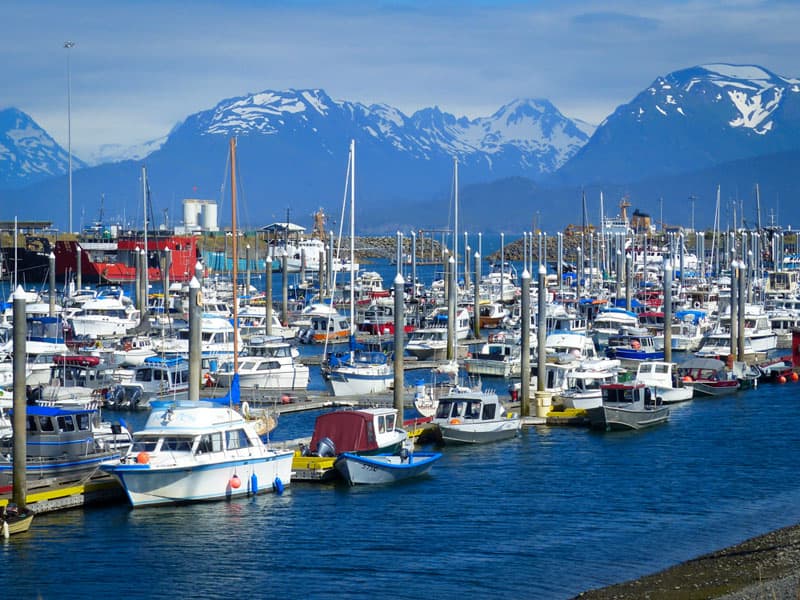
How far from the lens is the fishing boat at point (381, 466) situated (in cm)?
3256

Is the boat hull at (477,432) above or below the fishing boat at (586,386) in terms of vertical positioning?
below

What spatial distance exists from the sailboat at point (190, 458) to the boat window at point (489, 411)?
9.29m

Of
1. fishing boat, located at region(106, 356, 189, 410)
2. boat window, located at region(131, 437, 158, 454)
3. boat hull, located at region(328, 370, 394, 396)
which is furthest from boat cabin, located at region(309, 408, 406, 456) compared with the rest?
boat hull, located at region(328, 370, 394, 396)

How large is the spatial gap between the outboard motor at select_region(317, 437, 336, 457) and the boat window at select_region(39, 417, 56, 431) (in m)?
6.34

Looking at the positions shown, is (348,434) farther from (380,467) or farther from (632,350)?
(632,350)

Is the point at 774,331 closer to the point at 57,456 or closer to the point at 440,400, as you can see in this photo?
the point at 440,400

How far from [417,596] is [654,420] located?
19830 millimetres

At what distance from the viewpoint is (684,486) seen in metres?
34.4

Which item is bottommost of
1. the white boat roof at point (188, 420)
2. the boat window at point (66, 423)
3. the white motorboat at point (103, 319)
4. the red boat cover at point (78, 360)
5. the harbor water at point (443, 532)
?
the harbor water at point (443, 532)

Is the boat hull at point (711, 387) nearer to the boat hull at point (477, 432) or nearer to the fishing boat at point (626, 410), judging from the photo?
the fishing boat at point (626, 410)

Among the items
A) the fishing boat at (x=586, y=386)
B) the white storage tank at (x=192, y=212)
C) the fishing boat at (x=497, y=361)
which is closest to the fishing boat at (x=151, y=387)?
the fishing boat at (x=586, y=386)

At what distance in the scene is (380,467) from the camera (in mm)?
32812

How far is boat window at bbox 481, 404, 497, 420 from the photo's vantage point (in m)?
38.7

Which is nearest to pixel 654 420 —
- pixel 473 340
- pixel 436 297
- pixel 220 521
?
pixel 220 521
